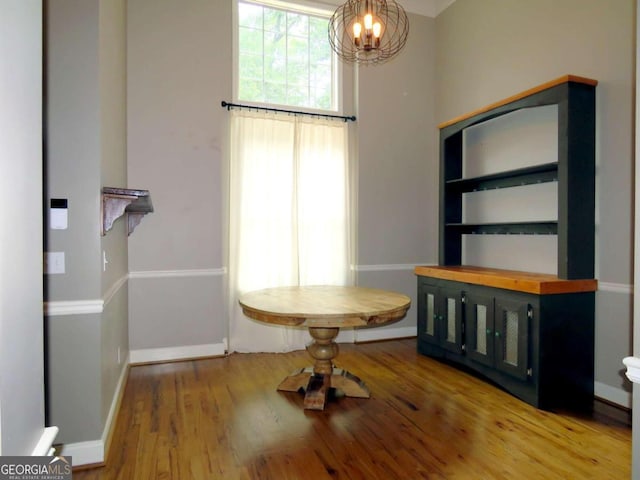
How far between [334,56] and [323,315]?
307 centimetres

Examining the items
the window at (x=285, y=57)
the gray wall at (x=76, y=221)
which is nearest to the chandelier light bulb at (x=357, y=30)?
the gray wall at (x=76, y=221)

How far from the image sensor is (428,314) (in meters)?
3.68

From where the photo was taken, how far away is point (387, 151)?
4.37m

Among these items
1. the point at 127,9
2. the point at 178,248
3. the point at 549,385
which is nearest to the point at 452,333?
the point at 549,385

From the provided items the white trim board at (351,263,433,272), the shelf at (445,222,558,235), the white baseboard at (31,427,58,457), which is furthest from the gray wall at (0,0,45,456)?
the white trim board at (351,263,433,272)

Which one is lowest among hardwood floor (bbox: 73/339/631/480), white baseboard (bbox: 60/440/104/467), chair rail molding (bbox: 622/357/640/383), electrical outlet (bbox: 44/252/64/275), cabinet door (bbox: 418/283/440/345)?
hardwood floor (bbox: 73/339/631/480)

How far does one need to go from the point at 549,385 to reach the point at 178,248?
3110mm

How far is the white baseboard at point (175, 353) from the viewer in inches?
→ 139

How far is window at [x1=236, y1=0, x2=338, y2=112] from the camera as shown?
393 cm

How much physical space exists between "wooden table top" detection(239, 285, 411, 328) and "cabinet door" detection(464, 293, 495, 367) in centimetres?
69

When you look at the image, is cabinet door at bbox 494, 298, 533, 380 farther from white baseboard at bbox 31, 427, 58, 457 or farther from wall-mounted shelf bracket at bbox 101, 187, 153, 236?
white baseboard at bbox 31, 427, 58, 457

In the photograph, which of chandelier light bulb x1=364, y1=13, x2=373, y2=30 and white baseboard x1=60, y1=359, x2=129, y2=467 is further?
chandelier light bulb x1=364, y1=13, x2=373, y2=30

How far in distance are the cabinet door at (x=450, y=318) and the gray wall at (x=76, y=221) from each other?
8.44 feet

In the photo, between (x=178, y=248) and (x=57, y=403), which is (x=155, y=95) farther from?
(x=57, y=403)
